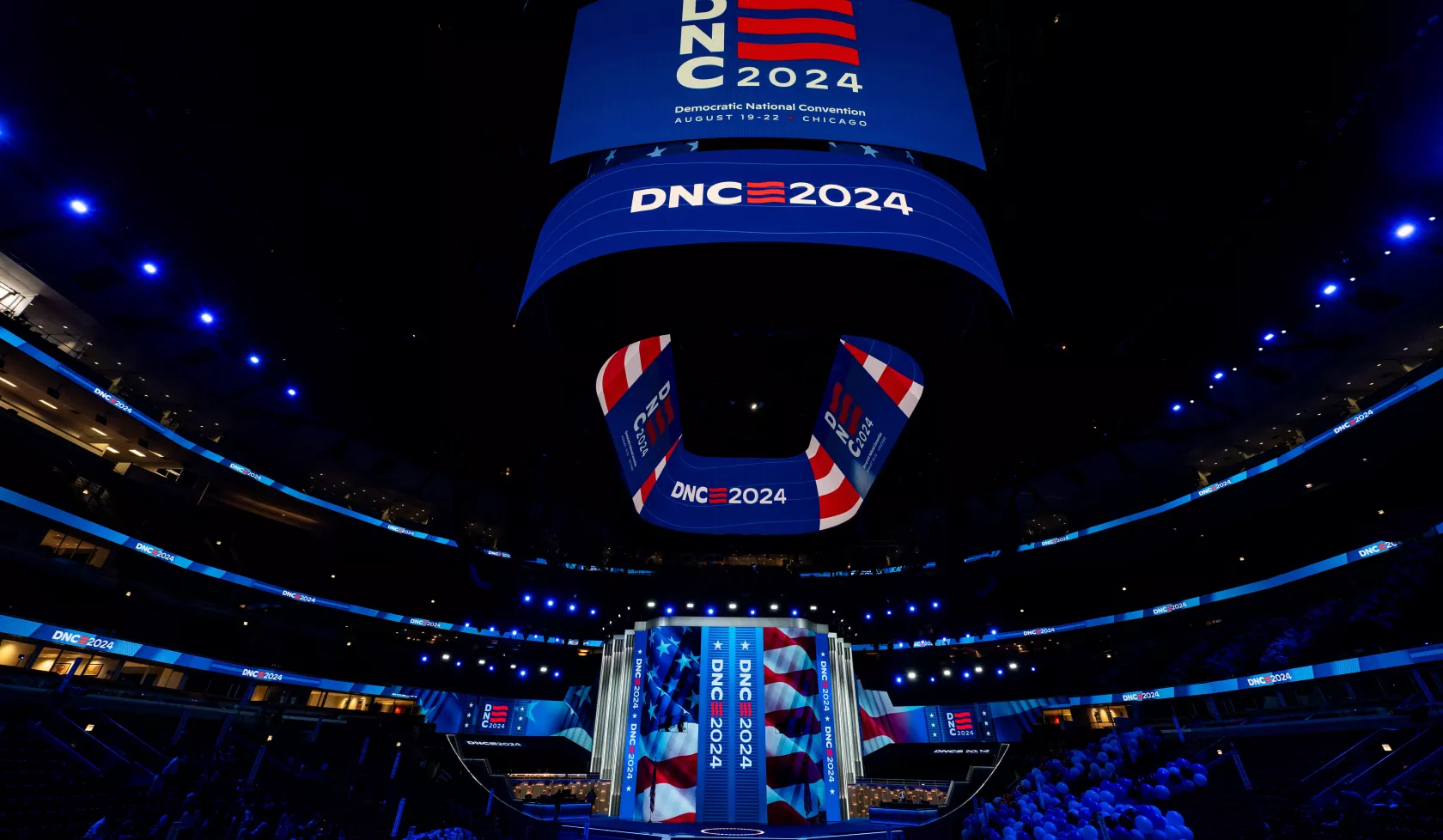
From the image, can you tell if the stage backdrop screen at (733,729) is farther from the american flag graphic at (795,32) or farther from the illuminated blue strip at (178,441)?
the american flag graphic at (795,32)

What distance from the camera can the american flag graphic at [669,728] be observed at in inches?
723

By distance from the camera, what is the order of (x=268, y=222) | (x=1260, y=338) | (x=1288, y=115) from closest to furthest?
(x=1288, y=115)
(x=268, y=222)
(x=1260, y=338)

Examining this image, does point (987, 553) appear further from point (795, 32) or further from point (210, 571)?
point (210, 571)

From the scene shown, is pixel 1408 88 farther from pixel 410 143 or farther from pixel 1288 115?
pixel 410 143

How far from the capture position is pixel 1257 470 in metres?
19.1

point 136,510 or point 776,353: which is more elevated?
point 776,353

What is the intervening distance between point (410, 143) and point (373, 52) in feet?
4.55

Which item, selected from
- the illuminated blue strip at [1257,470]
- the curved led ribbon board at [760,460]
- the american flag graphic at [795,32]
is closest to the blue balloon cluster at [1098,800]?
the illuminated blue strip at [1257,470]

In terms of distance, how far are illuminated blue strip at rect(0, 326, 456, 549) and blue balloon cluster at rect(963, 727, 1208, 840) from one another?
1616 cm

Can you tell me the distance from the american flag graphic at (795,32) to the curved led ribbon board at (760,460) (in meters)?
4.86

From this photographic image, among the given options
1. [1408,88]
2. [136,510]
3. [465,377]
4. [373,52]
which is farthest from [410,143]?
[136,510]

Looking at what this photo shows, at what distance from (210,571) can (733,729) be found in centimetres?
1871

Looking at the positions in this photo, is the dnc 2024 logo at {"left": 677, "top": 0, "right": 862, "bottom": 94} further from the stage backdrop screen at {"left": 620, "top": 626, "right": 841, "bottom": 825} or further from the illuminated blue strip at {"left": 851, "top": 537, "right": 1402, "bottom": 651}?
the illuminated blue strip at {"left": 851, "top": 537, "right": 1402, "bottom": 651}

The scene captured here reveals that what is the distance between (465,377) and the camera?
14570mm
